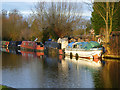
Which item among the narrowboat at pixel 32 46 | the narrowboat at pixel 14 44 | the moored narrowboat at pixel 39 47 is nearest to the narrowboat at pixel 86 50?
the moored narrowboat at pixel 39 47

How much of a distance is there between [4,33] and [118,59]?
52.1ft

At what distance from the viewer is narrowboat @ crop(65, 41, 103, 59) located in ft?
Result: 99.6

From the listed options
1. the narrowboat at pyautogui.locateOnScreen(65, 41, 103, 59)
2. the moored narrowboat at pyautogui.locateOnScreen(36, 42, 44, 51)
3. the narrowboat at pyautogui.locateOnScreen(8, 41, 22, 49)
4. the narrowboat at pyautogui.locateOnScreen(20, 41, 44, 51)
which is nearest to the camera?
the narrowboat at pyautogui.locateOnScreen(65, 41, 103, 59)

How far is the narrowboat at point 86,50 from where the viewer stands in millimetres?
30370

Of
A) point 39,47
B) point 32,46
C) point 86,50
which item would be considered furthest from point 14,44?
point 86,50

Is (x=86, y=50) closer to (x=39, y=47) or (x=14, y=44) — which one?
(x=39, y=47)

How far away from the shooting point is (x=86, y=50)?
3152 centimetres

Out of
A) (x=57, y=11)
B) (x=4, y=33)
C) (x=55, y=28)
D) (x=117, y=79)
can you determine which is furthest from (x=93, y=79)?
(x=57, y=11)

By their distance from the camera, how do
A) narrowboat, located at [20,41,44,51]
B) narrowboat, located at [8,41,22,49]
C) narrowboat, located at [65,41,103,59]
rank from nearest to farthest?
1. narrowboat, located at [65,41,103,59]
2. narrowboat, located at [20,41,44,51]
3. narrowboat, located at [8,41,22,49]

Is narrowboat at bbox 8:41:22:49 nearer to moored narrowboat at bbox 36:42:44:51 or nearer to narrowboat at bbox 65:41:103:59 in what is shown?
moored narrowboat at bbox 36:42:44:51

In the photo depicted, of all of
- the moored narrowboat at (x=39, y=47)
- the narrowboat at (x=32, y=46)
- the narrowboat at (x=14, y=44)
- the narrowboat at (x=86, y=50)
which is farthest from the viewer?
the narrowboat at (x=14, y=44)

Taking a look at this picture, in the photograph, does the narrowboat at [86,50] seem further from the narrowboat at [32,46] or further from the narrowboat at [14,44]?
the narrowboat at [14,44]

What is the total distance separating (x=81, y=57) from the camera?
32.3m

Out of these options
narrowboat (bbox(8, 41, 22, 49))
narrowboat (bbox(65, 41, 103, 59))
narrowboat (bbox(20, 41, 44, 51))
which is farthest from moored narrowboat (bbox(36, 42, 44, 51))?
narrowboat (bbox(8, 41, 22, 49))
